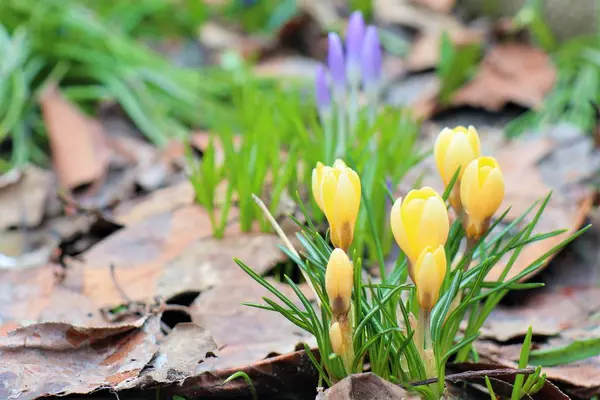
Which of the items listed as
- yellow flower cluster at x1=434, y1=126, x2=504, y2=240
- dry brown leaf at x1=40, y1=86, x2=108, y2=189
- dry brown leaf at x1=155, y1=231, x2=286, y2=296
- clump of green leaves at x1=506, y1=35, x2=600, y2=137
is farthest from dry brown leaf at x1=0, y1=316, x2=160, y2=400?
clump of green leaves at x1=506, y1=35, x2=600, y2=137

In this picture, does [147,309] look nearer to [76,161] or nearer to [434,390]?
[434,390]

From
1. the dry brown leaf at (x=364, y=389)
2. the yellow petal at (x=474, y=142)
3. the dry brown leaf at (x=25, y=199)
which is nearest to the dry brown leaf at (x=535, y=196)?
the yellow petal at (x=474, y=142)

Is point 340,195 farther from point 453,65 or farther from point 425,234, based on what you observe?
point 453,65

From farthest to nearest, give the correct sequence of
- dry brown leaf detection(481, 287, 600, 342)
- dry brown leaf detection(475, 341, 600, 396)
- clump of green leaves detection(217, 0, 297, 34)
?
clump of green leaves detection(217, 0, 297, 34), dry brown leaf detection(481, 287, 600, 342), dry brown leaf detection(475, 341, 600, 396)

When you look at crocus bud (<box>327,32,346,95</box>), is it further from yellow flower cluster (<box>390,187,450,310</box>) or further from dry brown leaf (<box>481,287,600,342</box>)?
yellow flower cluster (<box>390,187,450,310</box>)

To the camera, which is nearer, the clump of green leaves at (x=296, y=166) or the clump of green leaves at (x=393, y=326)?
the clump of green leaves at (x=393, y=326)

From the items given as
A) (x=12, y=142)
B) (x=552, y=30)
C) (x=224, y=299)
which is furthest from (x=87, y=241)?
(x=552, y=30)

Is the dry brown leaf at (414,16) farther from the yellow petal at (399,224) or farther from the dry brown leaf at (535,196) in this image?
the yellow petal at (399,224)
